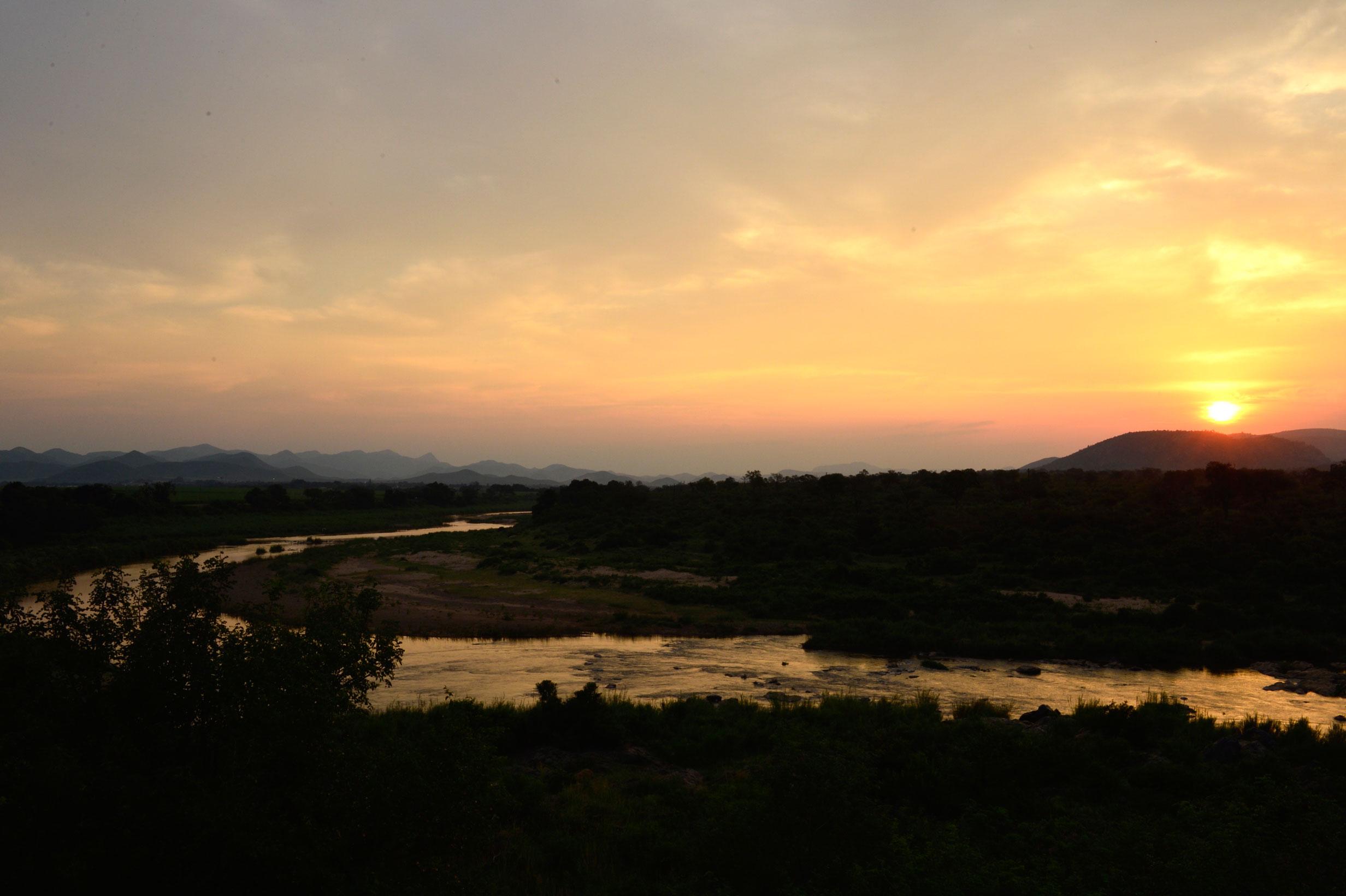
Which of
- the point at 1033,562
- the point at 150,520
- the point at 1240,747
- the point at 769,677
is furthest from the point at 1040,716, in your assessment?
the point at 150,520

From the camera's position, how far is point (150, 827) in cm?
823

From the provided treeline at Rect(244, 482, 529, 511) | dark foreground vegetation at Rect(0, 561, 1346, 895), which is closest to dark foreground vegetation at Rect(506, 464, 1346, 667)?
dark foreground vegetation at Rect(0, 561, 1346, 895)

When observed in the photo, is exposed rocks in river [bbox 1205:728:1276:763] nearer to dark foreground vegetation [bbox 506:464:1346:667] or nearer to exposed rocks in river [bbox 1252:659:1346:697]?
exposed rocks in river [bbox 1252:659:1346:697]

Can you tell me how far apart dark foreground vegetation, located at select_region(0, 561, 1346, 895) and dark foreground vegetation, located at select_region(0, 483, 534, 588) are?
3452cm

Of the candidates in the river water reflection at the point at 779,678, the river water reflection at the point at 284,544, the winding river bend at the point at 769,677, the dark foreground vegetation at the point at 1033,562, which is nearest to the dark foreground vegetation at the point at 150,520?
the river water reflection at the point at 284,544

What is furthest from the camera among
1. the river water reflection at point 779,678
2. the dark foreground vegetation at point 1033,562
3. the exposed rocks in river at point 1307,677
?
the dark foreground vegetation at point 1033,562

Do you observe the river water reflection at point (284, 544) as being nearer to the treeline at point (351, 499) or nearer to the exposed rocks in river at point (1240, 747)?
the treeline at point (351, 499)

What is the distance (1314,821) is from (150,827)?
16.3 metres

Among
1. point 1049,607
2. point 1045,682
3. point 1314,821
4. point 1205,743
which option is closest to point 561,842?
point 1314,821

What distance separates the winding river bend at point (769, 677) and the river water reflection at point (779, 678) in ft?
0.26

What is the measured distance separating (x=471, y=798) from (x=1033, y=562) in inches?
1993

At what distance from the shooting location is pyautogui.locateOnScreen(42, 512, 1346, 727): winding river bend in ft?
85.6

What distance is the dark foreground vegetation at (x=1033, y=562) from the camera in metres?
34.8

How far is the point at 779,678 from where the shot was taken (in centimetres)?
2942
